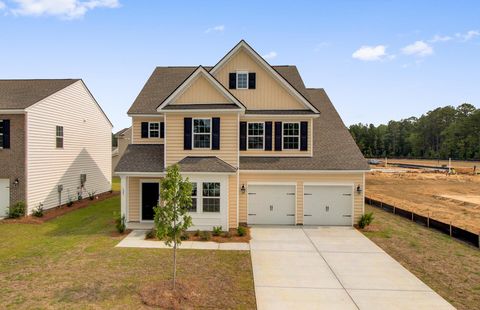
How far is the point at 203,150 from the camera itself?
52.2 feet

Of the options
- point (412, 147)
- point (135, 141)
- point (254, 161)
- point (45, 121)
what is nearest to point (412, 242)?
point (254, 161)

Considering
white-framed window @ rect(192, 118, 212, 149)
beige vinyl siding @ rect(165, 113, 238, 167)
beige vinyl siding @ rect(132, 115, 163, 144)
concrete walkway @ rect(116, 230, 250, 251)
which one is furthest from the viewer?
beige vinyl siding @ rect(132, 115, 163, 144)

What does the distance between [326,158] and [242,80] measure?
6.76m

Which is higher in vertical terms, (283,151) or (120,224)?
(283,151)

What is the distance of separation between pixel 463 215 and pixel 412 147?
374 ft

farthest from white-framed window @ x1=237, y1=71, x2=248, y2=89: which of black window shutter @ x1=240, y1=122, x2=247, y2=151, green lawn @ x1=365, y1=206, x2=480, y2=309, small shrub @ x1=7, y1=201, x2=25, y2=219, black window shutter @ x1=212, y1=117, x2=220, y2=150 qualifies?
small shrub @ x1=7, y1=201, x2=25, y2=219

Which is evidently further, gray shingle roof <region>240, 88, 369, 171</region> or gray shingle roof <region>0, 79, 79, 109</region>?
gray shingle roof <region>0, 79, 79, 109</region>

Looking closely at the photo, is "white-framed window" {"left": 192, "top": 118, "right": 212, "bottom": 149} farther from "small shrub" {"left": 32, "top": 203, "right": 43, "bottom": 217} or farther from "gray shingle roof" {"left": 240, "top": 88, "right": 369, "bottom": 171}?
"small shrub" {"left": 32, "top": 203, "right": 43, "bottom": 217}

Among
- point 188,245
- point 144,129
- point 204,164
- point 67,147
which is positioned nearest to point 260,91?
point 204,164

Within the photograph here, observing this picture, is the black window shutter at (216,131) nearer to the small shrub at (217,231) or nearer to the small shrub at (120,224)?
the small shrub at (217,231)

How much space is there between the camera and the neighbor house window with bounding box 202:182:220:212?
1510 centimetres

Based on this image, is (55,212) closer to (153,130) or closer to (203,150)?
(153,130)

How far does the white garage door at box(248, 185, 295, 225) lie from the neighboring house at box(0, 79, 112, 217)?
13.2 metres

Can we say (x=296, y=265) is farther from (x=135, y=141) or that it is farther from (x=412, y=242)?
(x=135, y=141)
